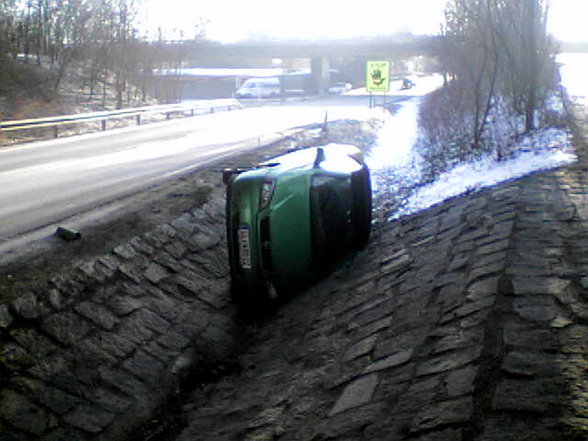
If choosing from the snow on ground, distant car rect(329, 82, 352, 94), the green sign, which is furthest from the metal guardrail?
distant car rect(329, 82, 352, 94)

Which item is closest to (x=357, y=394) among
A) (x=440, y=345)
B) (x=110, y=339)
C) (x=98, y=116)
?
(x=440, y=345)

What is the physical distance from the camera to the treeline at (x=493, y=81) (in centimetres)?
1380

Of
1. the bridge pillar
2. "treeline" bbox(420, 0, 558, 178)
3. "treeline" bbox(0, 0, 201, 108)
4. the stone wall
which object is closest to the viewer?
the stone wall

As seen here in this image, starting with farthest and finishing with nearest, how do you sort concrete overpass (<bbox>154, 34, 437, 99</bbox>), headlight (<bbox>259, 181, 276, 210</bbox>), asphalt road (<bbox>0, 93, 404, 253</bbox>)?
concrete overpass (<bbox>154, 34, 437, 99</bbox>) → asphalt road (<bbox>0, 93, 404, 253</bbox>) → headlight (<bbox>259, 181, 276, 210</bbox>)

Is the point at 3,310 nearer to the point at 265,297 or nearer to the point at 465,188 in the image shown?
the point at 265,297

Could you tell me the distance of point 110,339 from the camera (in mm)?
6160

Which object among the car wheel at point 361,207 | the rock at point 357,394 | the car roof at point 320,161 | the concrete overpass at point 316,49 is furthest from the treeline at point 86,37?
the rock at point 357,394

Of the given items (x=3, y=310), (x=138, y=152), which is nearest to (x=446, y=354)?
(x=3, y=310)

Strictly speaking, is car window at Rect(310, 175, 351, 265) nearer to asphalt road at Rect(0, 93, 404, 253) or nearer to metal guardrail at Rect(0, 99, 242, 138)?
asphalt road at Rect(0, 93, 404, 253)

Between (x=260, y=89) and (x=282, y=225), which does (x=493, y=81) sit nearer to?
(x=282, y=225)

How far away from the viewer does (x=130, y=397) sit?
5668 mm

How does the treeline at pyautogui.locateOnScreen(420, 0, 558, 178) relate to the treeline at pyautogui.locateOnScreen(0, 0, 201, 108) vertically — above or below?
below

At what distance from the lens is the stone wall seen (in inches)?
199

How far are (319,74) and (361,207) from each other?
75523 millimetres
